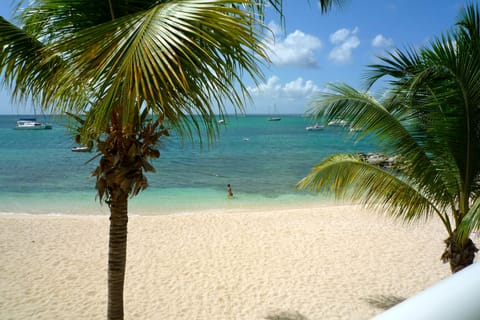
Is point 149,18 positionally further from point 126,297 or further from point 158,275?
point 158,275

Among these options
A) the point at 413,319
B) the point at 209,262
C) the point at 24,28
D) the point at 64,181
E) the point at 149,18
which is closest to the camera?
the point at 413,319

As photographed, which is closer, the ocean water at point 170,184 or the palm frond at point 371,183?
the palm frond at point 371,183

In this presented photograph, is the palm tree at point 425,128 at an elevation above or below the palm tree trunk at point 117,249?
above

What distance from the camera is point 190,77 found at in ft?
6.59

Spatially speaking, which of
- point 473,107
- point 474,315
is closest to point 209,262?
point 473,107

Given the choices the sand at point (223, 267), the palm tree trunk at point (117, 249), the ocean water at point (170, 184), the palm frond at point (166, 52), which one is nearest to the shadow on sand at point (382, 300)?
the sand at point (223, 267)

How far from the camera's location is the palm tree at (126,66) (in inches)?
65.5

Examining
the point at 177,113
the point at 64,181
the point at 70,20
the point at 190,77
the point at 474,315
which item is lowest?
the point at 64,181

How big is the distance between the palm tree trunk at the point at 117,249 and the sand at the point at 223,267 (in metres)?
2.11

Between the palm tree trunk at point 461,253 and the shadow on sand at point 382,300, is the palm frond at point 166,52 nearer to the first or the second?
the palm tree trunk at point 461,253

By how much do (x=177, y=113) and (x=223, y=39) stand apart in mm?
522

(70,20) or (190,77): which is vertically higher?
(70,20)

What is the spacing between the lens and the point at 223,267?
24.9 ft

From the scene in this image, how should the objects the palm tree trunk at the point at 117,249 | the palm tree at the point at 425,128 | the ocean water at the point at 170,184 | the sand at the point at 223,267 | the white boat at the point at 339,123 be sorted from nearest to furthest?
the palm tree trunk at the point at 117,249
the palm tree at the point at 425,128
the white boat at the point at 339,123
the sand at the point at 223,267
the ocean water at the point at 170,184
